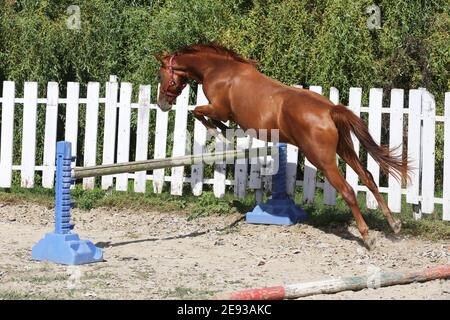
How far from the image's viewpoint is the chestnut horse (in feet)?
30.0

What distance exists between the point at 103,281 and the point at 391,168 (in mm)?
3553

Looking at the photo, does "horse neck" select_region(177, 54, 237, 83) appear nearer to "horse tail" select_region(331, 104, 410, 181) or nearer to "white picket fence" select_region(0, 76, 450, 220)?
"white picket fence" select_region(0, 76, 450, 220)

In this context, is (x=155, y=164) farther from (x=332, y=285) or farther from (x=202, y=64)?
(x=332, y=285)

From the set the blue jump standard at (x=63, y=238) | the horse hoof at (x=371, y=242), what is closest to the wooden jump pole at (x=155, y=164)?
the blue jump standard at (x=63, y=238)

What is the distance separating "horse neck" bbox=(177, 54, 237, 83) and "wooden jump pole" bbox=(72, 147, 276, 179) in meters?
1.05

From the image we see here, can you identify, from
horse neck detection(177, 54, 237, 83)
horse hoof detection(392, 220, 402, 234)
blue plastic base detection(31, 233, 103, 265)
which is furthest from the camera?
horse neck detection(177, 54, 237, 83)

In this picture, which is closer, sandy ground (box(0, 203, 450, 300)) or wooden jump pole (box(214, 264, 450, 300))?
wooden jump pole (box(214, 264, 450, 300))

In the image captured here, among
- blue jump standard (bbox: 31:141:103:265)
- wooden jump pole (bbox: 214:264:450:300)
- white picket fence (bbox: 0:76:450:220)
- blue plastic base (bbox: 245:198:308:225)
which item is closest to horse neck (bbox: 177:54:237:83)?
white picket fence (bbox: 0:76:450:220)

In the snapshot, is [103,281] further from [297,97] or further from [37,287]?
[297,97]

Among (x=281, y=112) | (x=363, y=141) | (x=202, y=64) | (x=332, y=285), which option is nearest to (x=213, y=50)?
(x=202, y=64)

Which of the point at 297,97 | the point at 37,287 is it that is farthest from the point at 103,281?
the point at 297,97

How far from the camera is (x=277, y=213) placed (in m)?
10.3

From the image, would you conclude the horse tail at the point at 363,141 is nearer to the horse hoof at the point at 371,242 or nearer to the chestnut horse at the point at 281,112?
the chestnut horse at the point at 281,112

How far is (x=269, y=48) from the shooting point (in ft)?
39.0
